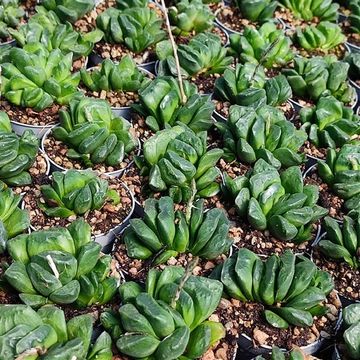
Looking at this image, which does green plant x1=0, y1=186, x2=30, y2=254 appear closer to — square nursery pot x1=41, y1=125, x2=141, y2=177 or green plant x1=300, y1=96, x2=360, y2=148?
square nursery pot x1=41, y1=125, x2=141, y2=177

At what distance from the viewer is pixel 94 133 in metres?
1.77

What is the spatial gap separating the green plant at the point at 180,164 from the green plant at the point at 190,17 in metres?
0.73

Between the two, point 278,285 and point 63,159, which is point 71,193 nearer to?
point 63,159

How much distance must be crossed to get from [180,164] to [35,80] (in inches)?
24.1

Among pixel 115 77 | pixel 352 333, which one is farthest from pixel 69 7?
pixel 352 333

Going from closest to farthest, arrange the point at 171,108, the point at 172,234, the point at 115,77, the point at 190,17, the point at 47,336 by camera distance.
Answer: the point at 47,336
the point at 172,234
the point at 171,108
the point at 115,77
the point at 190,17

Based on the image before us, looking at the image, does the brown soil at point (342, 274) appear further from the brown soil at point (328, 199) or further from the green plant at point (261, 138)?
the green plant at point (261, 138)

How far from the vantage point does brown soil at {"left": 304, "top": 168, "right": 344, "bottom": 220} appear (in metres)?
1.83

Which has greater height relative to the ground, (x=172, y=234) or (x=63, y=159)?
(x=172, y=234)

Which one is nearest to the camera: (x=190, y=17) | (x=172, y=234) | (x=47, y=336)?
(x=47, y=336)

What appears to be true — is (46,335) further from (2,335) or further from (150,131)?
(150,131)

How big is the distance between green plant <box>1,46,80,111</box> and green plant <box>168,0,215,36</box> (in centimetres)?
60

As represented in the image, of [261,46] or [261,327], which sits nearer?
[261,327]

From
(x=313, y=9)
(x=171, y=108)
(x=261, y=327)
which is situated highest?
(x=313, y=9)
